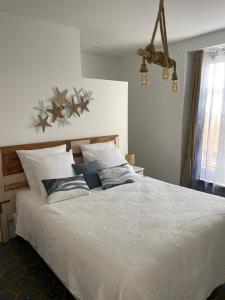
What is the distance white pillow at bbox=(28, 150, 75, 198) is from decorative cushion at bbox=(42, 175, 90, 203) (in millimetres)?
91

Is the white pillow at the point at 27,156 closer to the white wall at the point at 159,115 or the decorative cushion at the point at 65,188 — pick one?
the decorative cushion at the point at 65,188

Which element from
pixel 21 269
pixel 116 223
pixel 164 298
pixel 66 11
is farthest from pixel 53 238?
pixel 66 11

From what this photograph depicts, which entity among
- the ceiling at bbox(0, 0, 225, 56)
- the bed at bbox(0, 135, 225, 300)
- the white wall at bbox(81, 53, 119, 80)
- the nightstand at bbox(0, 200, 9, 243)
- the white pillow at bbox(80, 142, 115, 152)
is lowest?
the nightstand at bbox(0, 200, 9, 243)

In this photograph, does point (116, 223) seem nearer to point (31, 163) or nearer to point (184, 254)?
point (184, 254)

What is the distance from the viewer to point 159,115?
4059 millimetres

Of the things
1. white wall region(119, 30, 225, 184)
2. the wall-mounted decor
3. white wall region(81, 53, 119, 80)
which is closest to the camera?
the wall-mounted decor

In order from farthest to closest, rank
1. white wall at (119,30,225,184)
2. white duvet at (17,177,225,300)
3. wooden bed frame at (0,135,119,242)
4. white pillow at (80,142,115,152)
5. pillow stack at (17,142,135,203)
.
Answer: white wall at (119,30,225,184) → white pillow at (80,142,115,152) → wooden bed frame at (0,135,119,242) → pillow stack at (17,142,135,203) → white duvet at (17,177,225,300)

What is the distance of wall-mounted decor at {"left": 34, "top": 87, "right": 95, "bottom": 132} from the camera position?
9.30 feet

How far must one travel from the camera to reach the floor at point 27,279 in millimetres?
1853

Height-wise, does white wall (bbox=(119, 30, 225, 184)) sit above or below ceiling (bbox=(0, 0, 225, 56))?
below

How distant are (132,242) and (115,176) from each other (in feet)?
3.97

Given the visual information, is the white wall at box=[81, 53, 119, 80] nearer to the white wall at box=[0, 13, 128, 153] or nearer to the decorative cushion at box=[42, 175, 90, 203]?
the white wall at box=[0, 13, 128, 153]

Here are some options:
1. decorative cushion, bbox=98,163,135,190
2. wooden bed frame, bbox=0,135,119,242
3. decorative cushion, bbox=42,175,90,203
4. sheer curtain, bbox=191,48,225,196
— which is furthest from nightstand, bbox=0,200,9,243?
sheer curtain, bbox=191,48,225,196

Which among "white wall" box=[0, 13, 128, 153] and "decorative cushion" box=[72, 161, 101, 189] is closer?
"white wall" box=[0, 13, 128, 153]
